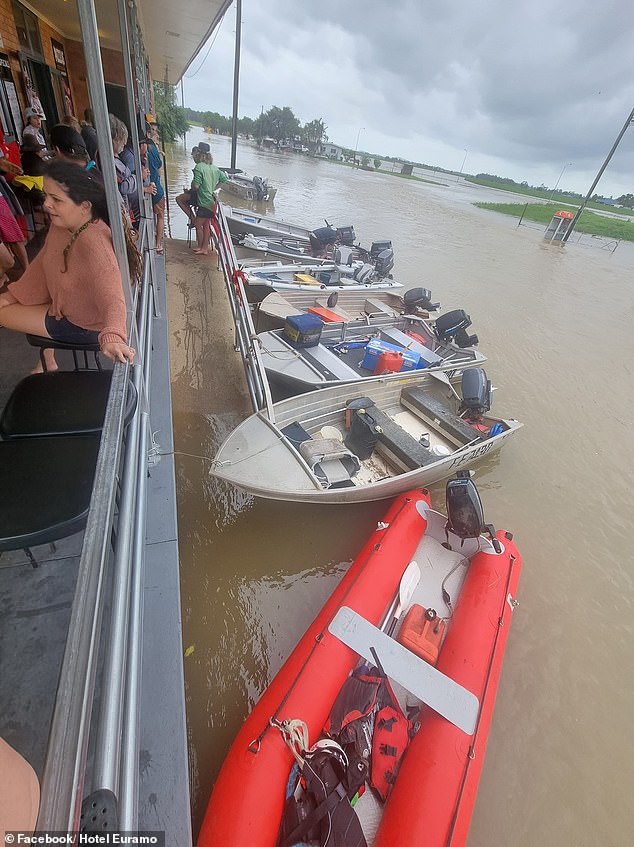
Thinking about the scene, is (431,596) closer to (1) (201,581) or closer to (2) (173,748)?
(1) (201,581)

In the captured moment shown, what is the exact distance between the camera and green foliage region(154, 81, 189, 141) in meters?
23.8

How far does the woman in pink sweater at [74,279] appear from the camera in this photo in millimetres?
1870

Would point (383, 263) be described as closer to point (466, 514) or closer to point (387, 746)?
point (466, 514)

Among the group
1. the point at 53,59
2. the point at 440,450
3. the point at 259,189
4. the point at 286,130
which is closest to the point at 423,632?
the point at 440,450

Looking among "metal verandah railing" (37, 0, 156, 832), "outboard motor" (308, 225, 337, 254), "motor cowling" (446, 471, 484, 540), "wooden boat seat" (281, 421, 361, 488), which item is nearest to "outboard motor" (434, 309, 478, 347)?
"wooden boat seat" (281, 421, 361, 488)

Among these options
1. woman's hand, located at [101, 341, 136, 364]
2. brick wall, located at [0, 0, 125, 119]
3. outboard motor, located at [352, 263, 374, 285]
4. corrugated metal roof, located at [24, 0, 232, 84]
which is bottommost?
outboard motor, located at [352, 263, 374, 285]

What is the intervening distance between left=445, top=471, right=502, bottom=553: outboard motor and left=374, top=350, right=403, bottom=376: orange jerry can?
2333 mm

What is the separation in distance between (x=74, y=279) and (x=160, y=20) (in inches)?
438

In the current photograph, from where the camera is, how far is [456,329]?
673cm

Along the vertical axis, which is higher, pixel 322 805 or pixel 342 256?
pixel 342 256

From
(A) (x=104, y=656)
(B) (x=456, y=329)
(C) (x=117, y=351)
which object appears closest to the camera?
(A) (x=104, y=656)

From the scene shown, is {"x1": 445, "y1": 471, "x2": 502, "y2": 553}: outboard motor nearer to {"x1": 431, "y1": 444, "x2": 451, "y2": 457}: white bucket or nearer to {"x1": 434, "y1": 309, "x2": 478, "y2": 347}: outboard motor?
{"x1": 431, "y1": 444, "x2": 451, "y2": 457}: white bucket

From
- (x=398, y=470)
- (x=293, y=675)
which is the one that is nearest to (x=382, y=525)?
(x=398, y=470)

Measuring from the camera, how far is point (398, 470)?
14.3 ft
